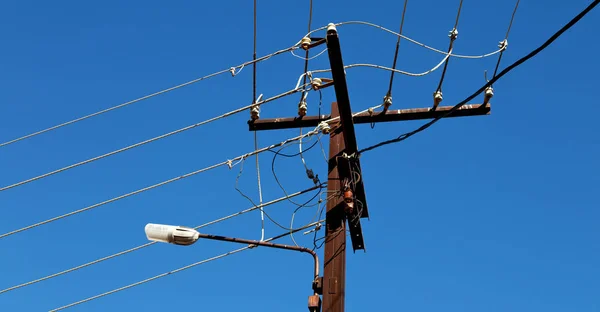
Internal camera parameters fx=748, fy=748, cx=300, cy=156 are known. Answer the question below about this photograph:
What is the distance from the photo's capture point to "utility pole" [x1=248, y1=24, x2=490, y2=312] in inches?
278

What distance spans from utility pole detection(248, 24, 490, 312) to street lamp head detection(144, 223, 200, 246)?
4.45ft

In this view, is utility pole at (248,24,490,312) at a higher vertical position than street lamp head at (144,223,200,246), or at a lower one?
higher

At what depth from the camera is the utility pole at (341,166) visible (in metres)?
7.07

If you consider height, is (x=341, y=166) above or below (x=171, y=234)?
above

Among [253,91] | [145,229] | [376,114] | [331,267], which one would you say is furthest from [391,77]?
[145,229]

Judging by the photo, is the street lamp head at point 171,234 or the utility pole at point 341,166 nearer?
the utility pole at point 341,166

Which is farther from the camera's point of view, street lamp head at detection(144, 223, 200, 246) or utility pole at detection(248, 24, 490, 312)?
street lamp head at detection(144, 223, 200, 246)

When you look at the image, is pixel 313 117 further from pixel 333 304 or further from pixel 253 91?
pixel 333 304

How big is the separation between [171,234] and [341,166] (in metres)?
1.85

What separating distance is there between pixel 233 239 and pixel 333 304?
4.59 ft

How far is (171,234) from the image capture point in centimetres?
734

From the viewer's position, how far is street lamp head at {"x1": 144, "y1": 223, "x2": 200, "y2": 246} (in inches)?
289

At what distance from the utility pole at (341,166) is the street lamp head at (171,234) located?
1.36 m

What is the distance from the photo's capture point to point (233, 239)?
7.69m
